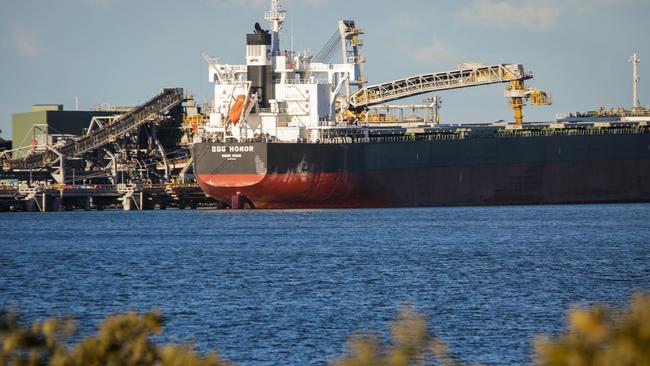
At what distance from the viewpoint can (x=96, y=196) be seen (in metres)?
62.1

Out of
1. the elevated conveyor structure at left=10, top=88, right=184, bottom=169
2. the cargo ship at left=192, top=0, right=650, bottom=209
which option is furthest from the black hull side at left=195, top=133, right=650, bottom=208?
the elevated conveyor structure at left=10, top=88, right=184, bottom=169

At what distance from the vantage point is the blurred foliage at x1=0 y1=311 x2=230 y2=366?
6910 millimetres

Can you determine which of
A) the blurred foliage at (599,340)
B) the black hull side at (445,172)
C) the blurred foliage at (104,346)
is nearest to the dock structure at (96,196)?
the black hull side at (445,172)

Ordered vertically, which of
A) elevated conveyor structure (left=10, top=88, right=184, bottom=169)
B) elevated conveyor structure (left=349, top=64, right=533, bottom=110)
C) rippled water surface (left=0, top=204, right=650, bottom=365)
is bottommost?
rippled water surface (left=0, top=204, right=650, bottom=365)

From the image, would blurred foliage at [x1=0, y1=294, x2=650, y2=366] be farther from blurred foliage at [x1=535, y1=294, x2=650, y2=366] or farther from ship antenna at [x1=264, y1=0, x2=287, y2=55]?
ship antenna at [x1=264, y1=0, x2=287, y2=55]

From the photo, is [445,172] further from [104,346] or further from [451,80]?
[104,346]

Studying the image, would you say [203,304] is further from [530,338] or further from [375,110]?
[375,110]

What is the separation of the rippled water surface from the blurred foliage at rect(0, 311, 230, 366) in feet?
27.5

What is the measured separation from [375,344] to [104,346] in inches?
63.7

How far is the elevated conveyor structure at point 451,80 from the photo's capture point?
64750 millimetres

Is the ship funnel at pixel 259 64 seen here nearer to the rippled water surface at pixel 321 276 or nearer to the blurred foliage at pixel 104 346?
the rippled water surface at pixel 321 276

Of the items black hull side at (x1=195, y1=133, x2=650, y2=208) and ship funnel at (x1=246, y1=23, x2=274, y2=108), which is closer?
black hull side at (x1=195, y1=133, x2=650, y2=208)

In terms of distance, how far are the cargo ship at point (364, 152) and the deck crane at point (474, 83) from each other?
199 millimetres

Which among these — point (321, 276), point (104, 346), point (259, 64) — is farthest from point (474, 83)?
point (104, 346)
